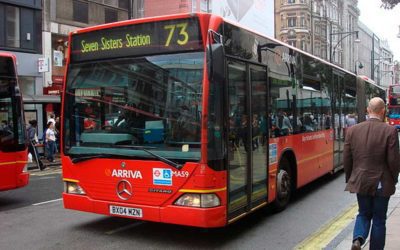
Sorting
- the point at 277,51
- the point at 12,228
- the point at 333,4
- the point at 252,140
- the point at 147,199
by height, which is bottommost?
the point at 12,228

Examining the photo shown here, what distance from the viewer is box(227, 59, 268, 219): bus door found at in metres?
6.40

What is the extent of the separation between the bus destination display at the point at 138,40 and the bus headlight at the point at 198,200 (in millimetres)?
1804

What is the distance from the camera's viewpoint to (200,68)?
6016 millimetres

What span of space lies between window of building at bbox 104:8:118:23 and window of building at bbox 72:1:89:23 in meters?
1.62

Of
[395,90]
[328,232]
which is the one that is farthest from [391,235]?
[395,90]

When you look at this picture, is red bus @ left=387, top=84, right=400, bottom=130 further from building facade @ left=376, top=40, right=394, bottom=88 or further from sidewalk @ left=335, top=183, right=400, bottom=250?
building facade @ left=376, top=40, right=394, bottom=88

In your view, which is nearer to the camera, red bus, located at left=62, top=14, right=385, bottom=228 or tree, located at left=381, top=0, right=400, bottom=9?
red bus, located at left=62, top=14, right=385, bottom=228

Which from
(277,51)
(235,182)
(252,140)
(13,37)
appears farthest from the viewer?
(13,37)

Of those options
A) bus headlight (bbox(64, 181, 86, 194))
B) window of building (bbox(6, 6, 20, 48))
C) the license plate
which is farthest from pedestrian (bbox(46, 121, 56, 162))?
the license plate

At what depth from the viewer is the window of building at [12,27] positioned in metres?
22.4

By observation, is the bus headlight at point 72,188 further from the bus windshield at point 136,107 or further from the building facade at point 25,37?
the building facade at point 25,37

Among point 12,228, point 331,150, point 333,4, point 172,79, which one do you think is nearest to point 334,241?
point 172,79

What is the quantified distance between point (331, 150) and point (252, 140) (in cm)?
546

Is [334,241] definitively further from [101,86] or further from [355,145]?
[101,86]
